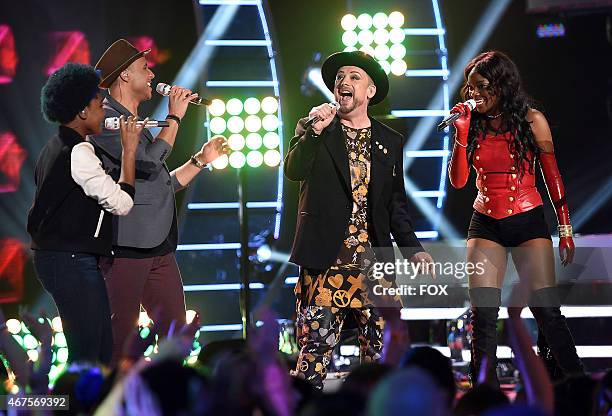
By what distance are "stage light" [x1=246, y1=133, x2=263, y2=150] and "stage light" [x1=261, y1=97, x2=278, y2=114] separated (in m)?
0.18

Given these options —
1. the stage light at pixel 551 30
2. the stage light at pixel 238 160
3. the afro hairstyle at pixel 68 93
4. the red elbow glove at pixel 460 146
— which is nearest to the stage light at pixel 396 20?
the stage light at pixel 551 30

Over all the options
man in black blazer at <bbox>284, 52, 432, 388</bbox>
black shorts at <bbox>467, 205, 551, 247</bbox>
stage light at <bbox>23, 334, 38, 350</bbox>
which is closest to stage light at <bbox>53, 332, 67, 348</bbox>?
stage light at <bbox>23, 334, 38, 350</bbox>

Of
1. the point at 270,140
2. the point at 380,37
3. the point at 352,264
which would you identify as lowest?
the point at 352,264

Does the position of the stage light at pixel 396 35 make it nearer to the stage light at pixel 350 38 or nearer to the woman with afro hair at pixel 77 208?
the stage light at pixel 350 38

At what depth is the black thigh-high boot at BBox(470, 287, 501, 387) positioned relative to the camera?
439 cm

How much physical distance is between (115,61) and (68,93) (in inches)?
27.3

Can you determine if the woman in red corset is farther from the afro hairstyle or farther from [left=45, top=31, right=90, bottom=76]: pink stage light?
[left=45, top=31, right=90, bottom=76]: pink stage light

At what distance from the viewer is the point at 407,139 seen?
837cm

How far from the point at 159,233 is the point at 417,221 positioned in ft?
14.5

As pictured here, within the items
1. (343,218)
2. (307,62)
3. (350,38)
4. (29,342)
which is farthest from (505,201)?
(307,62)

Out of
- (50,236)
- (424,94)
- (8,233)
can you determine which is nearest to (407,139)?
(424,94)

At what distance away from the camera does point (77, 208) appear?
3.79 metres

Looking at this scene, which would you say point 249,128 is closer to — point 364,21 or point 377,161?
point 364,21

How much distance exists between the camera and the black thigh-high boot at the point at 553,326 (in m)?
4.36
